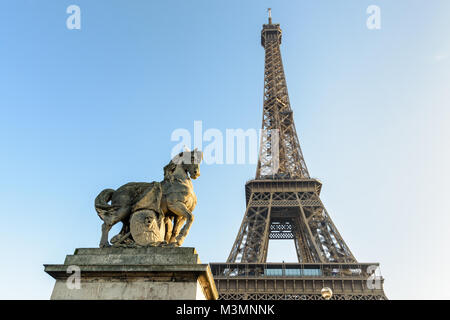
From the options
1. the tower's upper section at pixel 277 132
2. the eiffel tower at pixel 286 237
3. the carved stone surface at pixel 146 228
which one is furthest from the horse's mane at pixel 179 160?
the tower's upper section at pixel 277 132

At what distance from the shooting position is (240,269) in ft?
115

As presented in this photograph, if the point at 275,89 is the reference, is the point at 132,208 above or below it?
below

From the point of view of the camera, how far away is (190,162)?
836cm

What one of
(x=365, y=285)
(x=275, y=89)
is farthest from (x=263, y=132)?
(x=365, y=285)

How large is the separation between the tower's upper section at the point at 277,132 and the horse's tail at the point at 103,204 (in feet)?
125

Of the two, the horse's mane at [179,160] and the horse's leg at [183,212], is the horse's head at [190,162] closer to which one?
the horse's mane at [179,160]

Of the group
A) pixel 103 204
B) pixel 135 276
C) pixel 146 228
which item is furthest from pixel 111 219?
pixel 135 276

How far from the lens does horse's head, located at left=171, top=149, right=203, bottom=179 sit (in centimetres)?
833

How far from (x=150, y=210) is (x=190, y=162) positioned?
1.61 metres

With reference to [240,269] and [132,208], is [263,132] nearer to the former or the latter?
[240,269]

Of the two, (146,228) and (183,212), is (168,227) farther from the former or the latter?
(146,228)

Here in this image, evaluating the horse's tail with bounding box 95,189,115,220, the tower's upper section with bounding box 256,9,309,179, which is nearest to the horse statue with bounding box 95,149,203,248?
the horse's tail with bounding box 95,189,115,220

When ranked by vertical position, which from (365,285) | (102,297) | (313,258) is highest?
(313,258)
